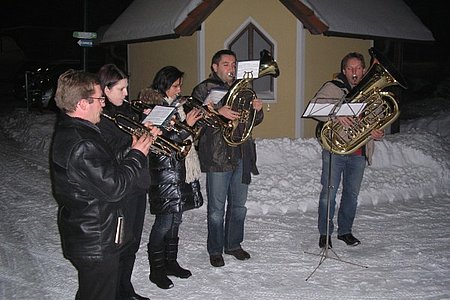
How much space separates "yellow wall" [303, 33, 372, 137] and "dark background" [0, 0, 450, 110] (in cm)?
1535

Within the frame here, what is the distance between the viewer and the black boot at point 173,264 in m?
4.66

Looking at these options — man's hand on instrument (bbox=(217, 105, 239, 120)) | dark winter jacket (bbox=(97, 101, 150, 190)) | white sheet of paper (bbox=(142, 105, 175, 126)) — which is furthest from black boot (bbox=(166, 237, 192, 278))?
white sheet of paper (bbox=(142, 105, 175, 126))

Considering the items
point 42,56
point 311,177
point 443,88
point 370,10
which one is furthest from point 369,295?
point 42,56

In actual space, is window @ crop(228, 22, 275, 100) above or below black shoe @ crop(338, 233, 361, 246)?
above

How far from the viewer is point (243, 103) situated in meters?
4.75

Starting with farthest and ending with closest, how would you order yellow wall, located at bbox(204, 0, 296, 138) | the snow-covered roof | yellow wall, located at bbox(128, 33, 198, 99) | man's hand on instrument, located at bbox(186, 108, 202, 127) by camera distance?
yellow wall, located at bbox(128, 33, 198, 99), yellow wall, located at bbox(204, 0, 296, 138), the snow-covered roof, man's hand on instrument, located at bbox(186, 108, 202, 127)

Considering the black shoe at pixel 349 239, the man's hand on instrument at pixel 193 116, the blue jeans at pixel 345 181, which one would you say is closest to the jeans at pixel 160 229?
the man's hand on instrument at pixel 193 116

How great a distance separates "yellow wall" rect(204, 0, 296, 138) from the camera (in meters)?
10.1

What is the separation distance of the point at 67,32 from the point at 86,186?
3775 centimetres

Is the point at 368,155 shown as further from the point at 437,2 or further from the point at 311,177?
the point at 437,2

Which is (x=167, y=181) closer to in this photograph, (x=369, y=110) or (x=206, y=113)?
(x=206, y=113)

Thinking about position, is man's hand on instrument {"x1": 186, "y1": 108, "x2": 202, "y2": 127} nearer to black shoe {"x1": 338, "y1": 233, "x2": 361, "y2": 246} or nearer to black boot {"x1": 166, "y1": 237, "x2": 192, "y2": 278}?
black boot {"x1": 166, "y1": 237, "x2": 192, "y2": 278}

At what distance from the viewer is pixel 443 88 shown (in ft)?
71.5

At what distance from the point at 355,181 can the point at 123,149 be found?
2.84 metres
